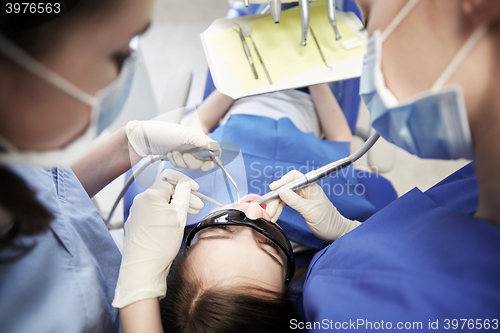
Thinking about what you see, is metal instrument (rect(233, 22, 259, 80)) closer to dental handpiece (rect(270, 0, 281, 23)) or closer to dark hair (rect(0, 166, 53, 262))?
dental handpiece (rect(270, 0, 281, 23))

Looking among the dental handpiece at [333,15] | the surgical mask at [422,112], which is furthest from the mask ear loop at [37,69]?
the dental handpiece at [333,15]

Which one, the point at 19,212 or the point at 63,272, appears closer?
the point at 19,212

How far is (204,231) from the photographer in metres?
0.68

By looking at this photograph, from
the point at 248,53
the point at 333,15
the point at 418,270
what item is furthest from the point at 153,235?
the point at 333,15

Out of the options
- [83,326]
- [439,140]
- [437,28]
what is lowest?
[83,326]

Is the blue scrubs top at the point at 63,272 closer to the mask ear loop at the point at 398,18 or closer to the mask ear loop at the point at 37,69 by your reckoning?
the mask ear loop at the point at 37,69

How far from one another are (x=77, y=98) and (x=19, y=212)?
8.3 inches

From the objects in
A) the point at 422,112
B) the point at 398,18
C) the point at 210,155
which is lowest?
the point at 210,155

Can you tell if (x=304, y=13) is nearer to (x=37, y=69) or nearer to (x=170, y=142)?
(x=170, y=142)

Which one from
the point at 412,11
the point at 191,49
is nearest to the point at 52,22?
the point at 412,11

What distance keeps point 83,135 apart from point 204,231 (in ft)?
1.32

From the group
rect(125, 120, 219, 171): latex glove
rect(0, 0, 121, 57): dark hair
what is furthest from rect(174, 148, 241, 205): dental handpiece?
rect(0, 0, 121, 57): dark hair

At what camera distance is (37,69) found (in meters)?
0.28

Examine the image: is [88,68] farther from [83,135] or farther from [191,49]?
[191,49]
